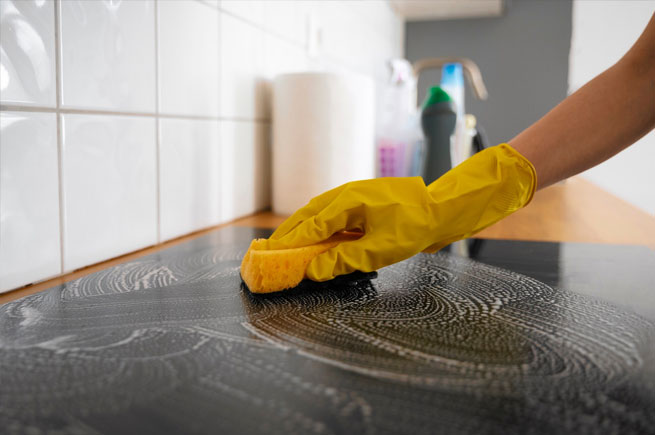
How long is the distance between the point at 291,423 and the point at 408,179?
1.26ft

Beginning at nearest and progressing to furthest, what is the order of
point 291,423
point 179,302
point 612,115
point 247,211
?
point 291,423 < point 179,302 < point 612,115 < point 247,211

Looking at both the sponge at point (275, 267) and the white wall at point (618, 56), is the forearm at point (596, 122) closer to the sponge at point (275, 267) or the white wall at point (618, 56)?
the sponge at point (275, 267)

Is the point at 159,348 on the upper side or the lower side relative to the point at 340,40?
lower

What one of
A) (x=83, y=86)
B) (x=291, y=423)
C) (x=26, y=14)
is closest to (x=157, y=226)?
(x=83, y=86)

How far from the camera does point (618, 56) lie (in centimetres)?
158

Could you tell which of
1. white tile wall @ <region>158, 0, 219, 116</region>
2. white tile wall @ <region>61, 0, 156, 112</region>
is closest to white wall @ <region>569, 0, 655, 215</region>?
white tile wall @ <region>158, 0, 219, 116</region>

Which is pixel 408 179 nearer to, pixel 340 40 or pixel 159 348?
pixel 159 348

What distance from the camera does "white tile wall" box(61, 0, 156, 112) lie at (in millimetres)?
678

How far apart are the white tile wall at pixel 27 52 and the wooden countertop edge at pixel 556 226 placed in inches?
8.9

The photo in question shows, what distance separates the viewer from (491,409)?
35cm

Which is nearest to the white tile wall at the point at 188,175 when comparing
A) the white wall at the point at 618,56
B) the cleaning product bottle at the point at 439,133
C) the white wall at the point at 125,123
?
the white wall at the point at 125,123

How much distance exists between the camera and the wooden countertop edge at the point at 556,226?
767 mm

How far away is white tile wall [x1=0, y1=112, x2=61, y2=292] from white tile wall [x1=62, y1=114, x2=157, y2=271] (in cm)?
2

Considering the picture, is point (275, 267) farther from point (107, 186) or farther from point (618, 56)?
point (618, 56)
